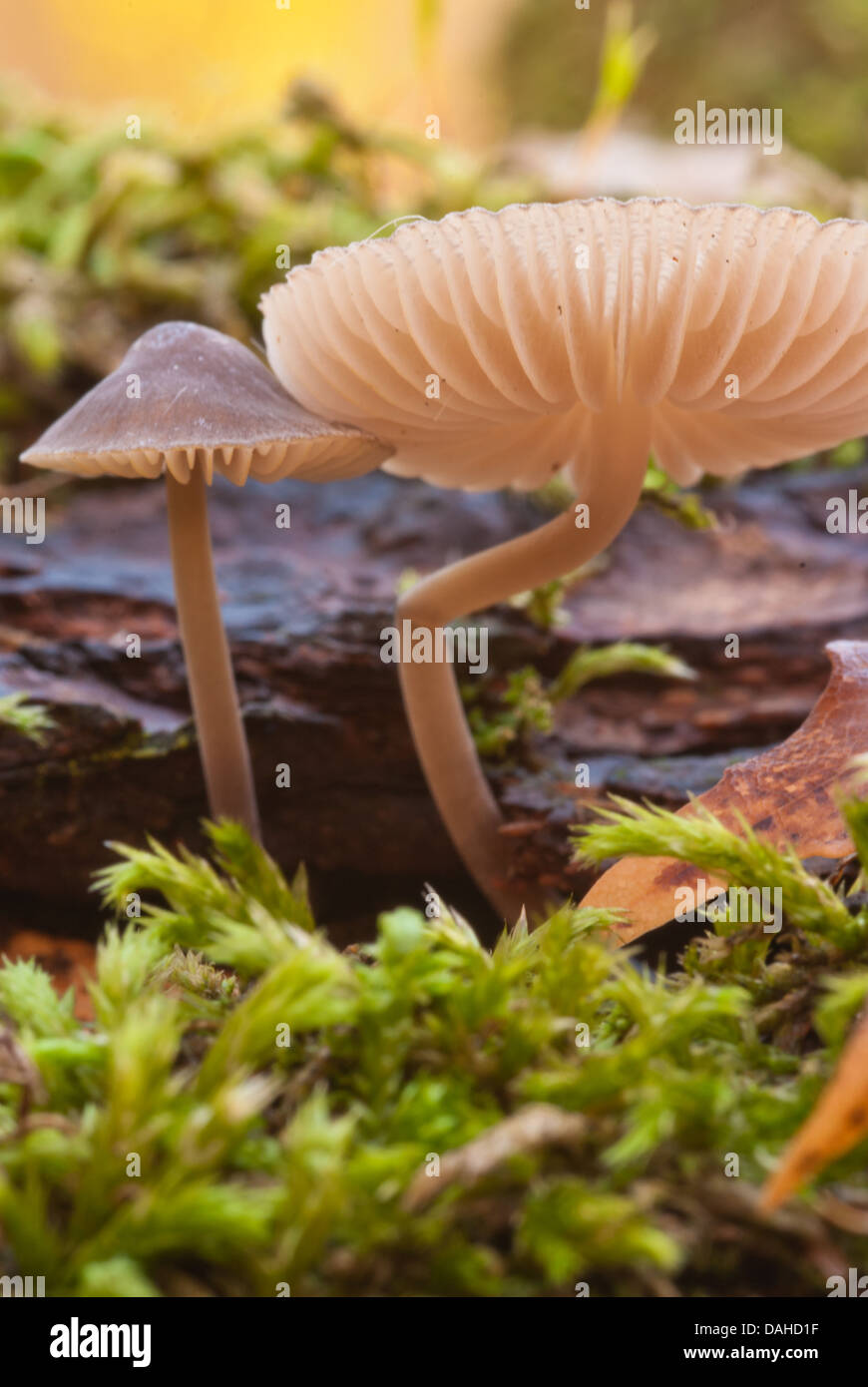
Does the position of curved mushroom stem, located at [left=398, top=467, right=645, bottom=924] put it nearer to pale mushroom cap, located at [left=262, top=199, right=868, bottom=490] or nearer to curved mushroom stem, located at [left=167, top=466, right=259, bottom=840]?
pale mushroom cap, located at [left=262, top=199, right=868, bottom=490]

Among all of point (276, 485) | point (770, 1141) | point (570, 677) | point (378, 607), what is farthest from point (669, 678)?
point (770, 1141)

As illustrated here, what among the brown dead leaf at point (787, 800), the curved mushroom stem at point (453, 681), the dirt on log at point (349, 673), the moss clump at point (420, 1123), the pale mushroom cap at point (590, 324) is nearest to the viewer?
the moss clump at point (420, 1123)

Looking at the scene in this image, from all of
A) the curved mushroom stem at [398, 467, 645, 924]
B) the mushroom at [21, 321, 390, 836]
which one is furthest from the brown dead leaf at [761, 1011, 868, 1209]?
the mushroom at [21, 321, 390, 836]

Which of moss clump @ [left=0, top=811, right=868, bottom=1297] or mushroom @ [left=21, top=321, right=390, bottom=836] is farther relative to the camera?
mushroom @ [left=21, top=321, right=390, bottom=836]

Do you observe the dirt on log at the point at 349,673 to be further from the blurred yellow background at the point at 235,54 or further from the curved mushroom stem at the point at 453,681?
the blurred yellow background at the point at 235,54

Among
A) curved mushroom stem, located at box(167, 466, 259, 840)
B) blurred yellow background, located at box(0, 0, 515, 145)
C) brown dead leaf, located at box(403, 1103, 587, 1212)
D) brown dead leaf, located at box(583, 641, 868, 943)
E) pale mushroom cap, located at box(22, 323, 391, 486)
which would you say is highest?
blurred yellow background, located at box(0, 0, 515, 145)

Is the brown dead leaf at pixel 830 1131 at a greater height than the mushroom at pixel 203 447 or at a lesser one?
lesser

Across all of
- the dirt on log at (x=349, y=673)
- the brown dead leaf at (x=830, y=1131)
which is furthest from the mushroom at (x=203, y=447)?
the brown dead leaf at (x=830, y=1131)
